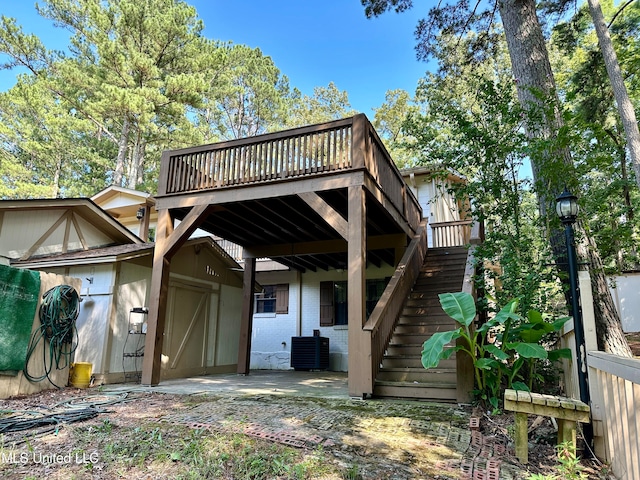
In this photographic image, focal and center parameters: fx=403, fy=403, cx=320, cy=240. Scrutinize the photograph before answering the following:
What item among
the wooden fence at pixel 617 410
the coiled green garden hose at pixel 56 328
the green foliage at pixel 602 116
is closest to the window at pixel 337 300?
the green foliage at pixel 602 116

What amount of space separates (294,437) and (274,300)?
33.1 feet

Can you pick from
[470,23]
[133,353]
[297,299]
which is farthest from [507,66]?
[133,353]

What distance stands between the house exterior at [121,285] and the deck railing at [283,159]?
194 centimetres

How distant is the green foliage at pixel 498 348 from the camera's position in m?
4.52

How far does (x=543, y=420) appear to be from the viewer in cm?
428

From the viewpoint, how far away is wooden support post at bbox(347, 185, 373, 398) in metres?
5.59

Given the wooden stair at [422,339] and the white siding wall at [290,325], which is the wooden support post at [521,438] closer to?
the wooden stair at [422,339]

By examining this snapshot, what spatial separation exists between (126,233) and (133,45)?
1197cm

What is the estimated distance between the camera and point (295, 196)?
707cm

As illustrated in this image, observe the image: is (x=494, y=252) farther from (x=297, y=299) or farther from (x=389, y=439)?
(x=297, y=299)

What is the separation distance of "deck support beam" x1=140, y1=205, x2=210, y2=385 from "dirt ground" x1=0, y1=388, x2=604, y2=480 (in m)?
1.71

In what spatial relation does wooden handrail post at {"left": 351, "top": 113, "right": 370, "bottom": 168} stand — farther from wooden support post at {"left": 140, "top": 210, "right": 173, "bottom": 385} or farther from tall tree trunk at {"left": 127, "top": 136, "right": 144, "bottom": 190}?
tall tree trunk at {"left": 127, "top": 136, "right": 144, "bottom": 190}

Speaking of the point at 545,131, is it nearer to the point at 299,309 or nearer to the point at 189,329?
the point at 189,329

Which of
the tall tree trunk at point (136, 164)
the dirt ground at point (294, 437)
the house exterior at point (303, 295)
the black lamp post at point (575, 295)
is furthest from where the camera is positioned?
the tall tree trunk at point (136, 164)
